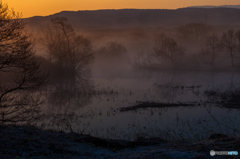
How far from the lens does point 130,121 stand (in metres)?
11.9

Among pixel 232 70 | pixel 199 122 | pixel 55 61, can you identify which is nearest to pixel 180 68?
pixel 232 70

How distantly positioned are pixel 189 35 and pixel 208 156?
72.3 m

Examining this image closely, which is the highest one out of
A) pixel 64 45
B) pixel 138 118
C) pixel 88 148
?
pixel 64 45

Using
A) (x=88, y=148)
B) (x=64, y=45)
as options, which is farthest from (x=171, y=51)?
(x=88, y=148)

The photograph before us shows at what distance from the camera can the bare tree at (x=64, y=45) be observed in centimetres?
3700

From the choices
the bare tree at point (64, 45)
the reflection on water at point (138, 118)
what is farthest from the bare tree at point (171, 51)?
the reflection on water at point (138, 118)

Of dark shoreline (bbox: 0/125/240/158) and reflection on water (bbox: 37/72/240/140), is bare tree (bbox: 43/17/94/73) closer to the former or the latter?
reflection on water (bbox: 37/72/240/140)

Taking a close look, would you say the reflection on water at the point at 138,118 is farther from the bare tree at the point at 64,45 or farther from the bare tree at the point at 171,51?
the bare tree at the point at 171,51

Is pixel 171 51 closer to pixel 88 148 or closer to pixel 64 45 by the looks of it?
pixel 64 45

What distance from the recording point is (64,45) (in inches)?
1494

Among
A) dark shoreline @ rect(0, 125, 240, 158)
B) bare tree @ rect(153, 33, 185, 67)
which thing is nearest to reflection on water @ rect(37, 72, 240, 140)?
dark shoreline @ rect(0, 125, 240, 158)

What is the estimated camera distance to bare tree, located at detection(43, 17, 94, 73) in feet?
121

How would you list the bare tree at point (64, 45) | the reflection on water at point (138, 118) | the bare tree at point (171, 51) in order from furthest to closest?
the bare tree at point (171, 51) < the bare tree at point (64, 45) < the reflection on water at point (138, 118)

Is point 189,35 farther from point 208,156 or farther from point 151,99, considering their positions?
point 208,156
